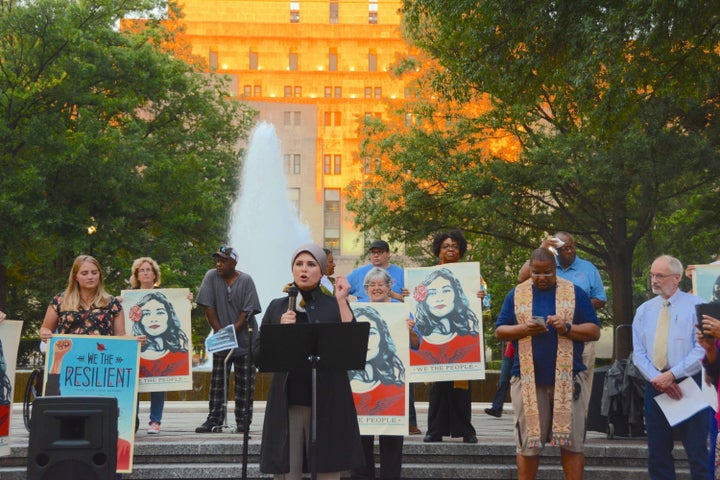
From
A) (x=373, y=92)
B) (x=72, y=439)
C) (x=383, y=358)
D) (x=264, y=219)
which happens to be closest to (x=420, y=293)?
(x=383, y=358)

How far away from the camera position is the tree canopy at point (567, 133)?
50.0 feet

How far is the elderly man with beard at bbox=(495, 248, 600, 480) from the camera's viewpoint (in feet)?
26.2

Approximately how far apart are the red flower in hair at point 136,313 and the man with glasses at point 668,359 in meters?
5.48

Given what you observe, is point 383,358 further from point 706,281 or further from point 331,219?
point 331,219

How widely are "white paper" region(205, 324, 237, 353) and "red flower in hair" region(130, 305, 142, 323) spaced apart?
875 millimetres

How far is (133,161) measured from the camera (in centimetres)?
3153

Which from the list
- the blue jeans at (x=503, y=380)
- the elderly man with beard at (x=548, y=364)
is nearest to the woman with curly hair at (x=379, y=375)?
the elderly man with beard at (x=548, y=364)

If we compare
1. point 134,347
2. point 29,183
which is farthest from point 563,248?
point 29,183

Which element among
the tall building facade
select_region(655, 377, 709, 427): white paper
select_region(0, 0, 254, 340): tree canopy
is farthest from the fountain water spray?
the tall building facade

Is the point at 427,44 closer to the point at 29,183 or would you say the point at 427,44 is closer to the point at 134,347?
the point at 29,183

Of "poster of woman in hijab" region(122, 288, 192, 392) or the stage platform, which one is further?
"poster of woman in hijab" region(122, 288, 192, 392)

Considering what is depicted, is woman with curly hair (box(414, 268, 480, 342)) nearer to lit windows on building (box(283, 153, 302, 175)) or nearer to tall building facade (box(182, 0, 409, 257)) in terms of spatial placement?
lit windows on building (box(283, 153, 302, 175))

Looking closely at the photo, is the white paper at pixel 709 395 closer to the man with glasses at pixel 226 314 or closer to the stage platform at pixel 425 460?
the stage platform at pixel 425 460

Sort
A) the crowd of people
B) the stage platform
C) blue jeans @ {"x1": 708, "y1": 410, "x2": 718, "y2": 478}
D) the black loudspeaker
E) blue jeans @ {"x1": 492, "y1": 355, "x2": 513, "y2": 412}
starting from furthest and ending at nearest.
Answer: blue jeans @ {"x1": 492, "y1": 355, "x2": 513, "y2": 412}
the stage platform
blue jeans @ {"x1": 708, "y1": 410, "x2": 718, "y2": 478}
the crowd of people
the black loudspeaker
